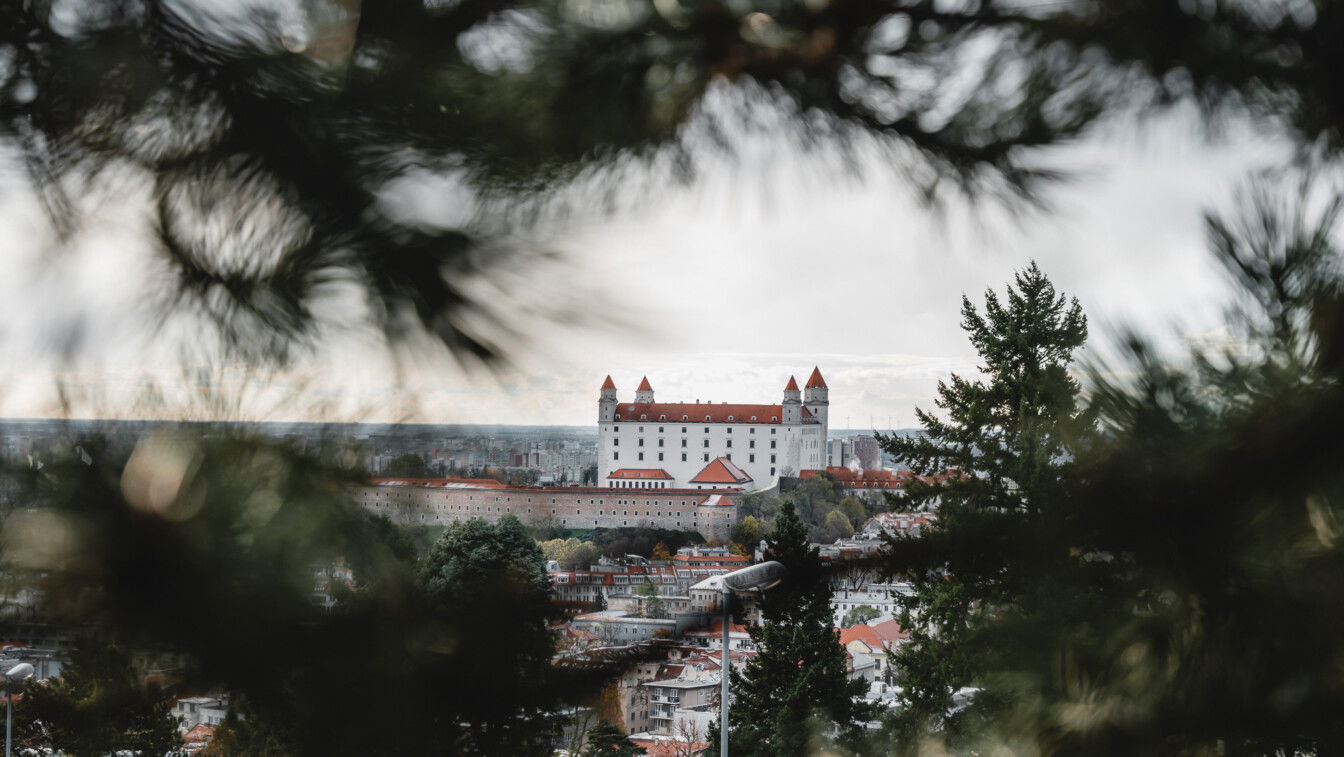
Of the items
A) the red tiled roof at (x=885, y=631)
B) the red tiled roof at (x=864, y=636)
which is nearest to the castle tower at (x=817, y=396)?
the red tiled roof at (x=864, y=636)

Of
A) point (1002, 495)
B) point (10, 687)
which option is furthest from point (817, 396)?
point (10, 687)

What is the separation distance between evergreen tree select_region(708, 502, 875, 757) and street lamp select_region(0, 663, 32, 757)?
19.9 inches

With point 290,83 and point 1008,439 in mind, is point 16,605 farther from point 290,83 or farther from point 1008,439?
point 1008,439

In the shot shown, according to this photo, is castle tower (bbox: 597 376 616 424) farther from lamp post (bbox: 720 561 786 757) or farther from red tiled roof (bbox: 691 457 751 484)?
red tiled roof (bbox: 691 457 751 484)

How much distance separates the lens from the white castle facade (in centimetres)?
169

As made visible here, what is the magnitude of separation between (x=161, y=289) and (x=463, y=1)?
0.35 m

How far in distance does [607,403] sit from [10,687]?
1.63ft

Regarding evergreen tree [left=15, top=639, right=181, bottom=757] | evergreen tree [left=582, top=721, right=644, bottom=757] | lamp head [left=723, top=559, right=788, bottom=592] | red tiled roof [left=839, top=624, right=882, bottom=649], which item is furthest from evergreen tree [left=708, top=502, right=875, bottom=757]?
red tiled roof [left=839, top=624, right=882, bottom=649]

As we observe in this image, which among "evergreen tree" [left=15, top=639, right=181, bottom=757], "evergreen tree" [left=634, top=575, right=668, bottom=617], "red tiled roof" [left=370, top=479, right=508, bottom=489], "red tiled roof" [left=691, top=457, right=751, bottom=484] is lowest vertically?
"evergreen tree" [left=15, top=639, right=181, bottom=757]

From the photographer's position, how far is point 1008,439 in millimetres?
967

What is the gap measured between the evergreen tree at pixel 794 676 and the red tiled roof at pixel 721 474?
20.5 inches

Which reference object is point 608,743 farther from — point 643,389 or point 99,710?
point 643,389

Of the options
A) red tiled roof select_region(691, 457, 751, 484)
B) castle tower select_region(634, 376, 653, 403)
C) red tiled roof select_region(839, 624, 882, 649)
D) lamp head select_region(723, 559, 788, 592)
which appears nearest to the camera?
lamp head select_region(723, 559, 788, 592)

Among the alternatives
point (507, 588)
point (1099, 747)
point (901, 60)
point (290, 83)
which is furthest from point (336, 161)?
point (1099, 747)
